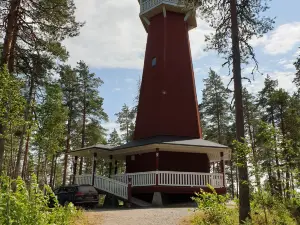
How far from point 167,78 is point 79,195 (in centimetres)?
910

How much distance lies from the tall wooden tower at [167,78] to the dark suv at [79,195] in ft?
18.9

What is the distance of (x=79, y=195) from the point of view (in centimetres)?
1433

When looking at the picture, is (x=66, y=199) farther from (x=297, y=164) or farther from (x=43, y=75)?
(x=297, y=164)

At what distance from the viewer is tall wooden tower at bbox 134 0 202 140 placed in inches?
749

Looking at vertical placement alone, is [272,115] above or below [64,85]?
below

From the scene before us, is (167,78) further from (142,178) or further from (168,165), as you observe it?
(142,178)

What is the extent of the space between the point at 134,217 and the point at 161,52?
12.4 meters

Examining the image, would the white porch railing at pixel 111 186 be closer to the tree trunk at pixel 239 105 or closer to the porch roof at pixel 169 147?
the porch roof at pixel 169 147

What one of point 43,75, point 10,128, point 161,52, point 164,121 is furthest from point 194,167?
point 10,128

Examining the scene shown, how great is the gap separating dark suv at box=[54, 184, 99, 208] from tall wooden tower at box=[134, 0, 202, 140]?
576 cm

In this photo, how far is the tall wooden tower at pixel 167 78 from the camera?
1903 cm

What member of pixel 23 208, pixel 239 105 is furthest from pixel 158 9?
pixel 23 208

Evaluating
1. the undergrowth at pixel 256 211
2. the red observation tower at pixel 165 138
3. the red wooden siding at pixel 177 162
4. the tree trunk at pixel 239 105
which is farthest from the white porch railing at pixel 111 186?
the tree trunk at pixel 239 105

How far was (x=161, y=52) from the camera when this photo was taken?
66.4ft
